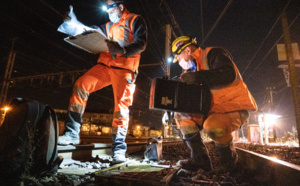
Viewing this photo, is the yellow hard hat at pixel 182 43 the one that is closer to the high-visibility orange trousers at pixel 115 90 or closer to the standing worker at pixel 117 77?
the standing worker at pixel 117 77

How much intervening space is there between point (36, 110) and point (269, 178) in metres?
2.77

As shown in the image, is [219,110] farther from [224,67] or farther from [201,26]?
[201,26]

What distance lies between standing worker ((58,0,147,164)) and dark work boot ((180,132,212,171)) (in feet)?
3.35

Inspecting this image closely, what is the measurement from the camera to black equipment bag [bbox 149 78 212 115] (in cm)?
252

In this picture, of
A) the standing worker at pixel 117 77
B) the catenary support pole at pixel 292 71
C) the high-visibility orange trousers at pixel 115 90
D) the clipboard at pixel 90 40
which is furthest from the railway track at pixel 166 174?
the catenary support pole at pixel 292 71

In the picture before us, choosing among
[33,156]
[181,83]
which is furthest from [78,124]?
[181,83]

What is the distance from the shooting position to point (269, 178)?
2.16 metres

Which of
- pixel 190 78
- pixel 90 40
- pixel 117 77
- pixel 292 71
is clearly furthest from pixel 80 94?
pixel 292 71

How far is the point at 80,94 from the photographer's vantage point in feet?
10.0

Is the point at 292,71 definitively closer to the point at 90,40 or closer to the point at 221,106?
the point at 221,106

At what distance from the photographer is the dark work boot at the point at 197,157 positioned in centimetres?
273

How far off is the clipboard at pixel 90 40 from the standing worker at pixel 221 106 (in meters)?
1.58

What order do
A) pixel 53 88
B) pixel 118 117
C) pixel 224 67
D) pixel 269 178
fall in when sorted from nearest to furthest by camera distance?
pixel 269 178 < pixel 224 67 < pixel 118 117 < pixel 53 88

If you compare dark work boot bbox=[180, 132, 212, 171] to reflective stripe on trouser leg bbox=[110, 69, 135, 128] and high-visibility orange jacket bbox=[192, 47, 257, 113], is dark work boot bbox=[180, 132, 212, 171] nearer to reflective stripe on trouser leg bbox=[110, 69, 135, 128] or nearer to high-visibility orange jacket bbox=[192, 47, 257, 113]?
high-visibility orange jacket bbox=[192, 47, 257, 113]
